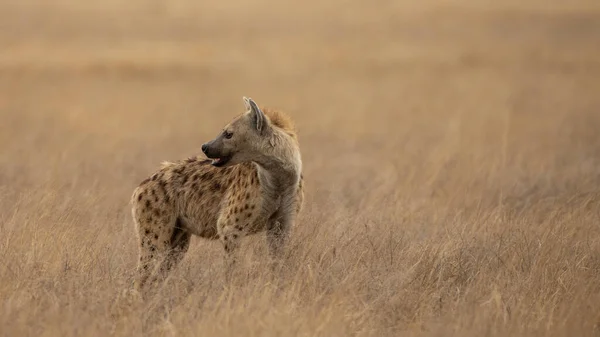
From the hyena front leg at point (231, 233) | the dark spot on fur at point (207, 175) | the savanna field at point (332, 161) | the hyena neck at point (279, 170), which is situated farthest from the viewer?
the dark spot on fur at point (207, 175)

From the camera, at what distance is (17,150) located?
1154cm

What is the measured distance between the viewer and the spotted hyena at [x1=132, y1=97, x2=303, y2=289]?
6.04 meters

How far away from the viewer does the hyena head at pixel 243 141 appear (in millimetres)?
6086

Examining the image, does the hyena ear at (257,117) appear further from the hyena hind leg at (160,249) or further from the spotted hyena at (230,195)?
the hyena hind leg at (160,249)

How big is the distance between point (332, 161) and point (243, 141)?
572cm

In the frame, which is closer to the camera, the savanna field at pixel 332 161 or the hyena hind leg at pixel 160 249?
the savanna field at pixel 332 161

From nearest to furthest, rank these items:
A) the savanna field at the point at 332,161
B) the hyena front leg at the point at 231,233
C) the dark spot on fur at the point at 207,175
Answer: the savanna field at the point at 332,161 < the hyena front leg at the point at 231,233 < the dark spot on fur at the point at 207,175

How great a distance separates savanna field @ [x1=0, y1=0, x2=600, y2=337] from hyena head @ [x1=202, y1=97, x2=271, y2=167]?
52 cm

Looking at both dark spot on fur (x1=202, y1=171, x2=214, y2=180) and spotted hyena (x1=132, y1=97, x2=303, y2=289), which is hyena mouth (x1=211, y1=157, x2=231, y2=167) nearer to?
spotted hyena (x1=132, y1=97, x2=303, y2=289)

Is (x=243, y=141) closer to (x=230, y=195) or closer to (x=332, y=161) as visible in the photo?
(x=230, y=195)

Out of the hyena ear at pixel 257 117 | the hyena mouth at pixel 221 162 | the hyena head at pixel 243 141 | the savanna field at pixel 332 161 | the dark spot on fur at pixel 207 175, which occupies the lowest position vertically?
the savanna field at pixel 332 161

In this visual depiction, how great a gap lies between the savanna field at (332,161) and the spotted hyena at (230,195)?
0.49ft

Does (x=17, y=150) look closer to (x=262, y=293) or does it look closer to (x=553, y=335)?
(x=262, y=293)

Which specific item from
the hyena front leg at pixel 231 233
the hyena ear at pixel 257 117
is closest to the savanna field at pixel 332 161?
the hyena front leg at pixel 231 233
